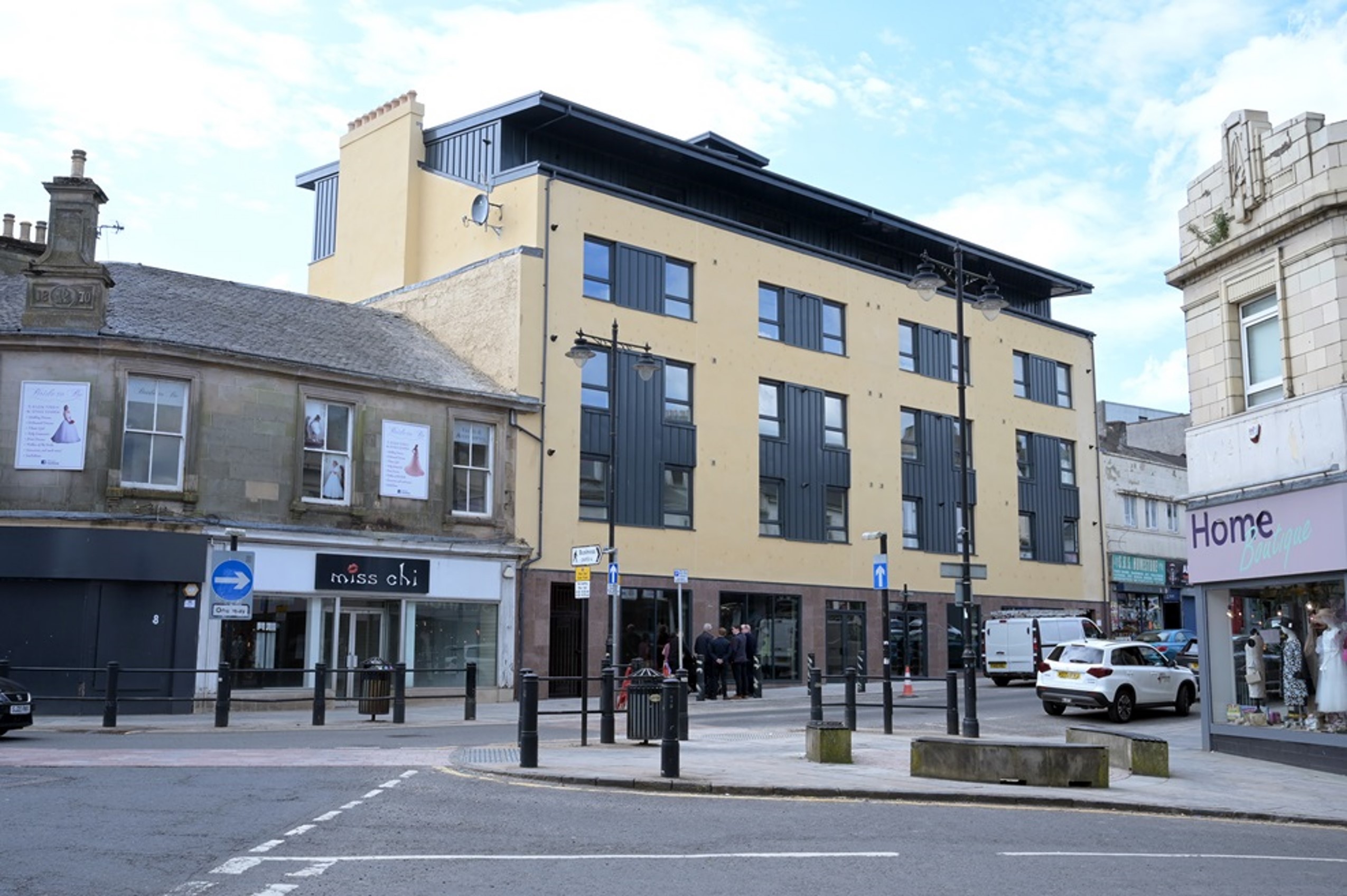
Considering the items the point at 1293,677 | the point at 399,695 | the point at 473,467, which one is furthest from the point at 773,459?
the point at 1293,677

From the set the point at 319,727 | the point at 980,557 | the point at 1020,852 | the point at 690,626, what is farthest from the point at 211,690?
the point at 980,557

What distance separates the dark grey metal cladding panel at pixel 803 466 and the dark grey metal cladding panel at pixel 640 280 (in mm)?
5463

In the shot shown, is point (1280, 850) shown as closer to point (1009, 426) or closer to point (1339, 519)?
point (1339, 519)

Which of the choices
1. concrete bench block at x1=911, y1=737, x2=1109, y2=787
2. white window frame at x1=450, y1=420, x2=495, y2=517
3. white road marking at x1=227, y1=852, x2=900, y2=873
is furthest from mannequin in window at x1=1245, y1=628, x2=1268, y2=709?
white window frame at x1=450, y1=420, x2=495, y2=517

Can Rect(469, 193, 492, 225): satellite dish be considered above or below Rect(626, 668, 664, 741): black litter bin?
above

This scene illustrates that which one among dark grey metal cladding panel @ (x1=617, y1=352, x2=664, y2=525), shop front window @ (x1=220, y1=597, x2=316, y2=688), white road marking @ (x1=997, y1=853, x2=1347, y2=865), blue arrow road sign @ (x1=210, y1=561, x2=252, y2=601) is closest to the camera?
white road marking @ (x1=997, y1=853, x2=1347, y2=865)

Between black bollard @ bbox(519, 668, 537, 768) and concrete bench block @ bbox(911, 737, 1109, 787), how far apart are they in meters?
4.66

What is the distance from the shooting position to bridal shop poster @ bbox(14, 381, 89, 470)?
25562mm

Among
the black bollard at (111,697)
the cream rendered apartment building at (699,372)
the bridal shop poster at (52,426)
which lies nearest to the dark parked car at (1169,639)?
the cream rendered apartment building at (699,372)

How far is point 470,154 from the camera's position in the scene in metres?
35.9

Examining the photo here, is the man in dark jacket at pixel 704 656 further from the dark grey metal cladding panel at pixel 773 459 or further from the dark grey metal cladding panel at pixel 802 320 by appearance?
the dark grey metal cladding panel at pixel 802 320

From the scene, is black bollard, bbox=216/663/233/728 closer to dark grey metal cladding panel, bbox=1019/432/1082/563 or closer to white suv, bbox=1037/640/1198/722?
white suv, bbox=1037/640/1198/722

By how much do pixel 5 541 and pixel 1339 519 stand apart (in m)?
22.7

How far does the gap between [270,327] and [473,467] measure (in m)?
5.69
